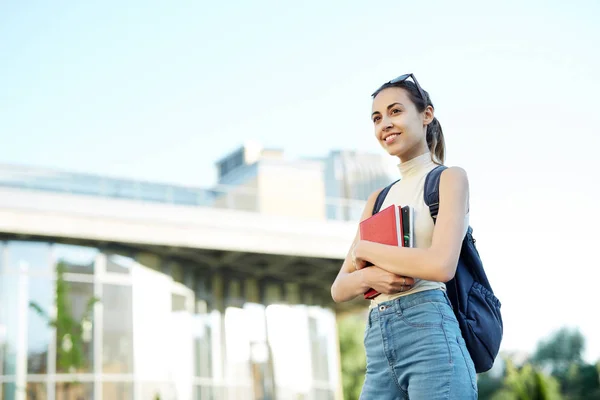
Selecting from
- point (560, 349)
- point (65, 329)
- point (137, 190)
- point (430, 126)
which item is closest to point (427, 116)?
point (430, 126)

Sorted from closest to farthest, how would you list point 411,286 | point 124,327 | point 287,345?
point 411,286
point 124,327
point 287,345

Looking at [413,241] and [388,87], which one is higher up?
[388,87]

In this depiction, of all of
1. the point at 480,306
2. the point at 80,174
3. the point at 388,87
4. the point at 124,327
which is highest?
the point at 80,174

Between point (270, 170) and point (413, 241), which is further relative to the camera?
point (270, 170)

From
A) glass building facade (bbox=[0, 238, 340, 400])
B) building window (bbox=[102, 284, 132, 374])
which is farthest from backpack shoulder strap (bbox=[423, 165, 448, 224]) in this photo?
building window (bbox=[102, 284, 132, 374])

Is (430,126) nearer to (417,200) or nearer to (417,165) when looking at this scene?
(417,165)

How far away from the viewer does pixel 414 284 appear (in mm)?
2055

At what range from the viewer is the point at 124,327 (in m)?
17.5

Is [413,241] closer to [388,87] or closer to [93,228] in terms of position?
[388,87]

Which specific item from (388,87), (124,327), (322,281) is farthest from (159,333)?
(388,87)

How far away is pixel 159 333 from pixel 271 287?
476 centimetres


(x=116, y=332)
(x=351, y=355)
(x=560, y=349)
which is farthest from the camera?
(x=560, y=349)

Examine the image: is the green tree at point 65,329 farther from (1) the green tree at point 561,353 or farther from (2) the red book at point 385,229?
(1) the green tree at point 561,353

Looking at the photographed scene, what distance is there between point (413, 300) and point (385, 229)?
0.20m
